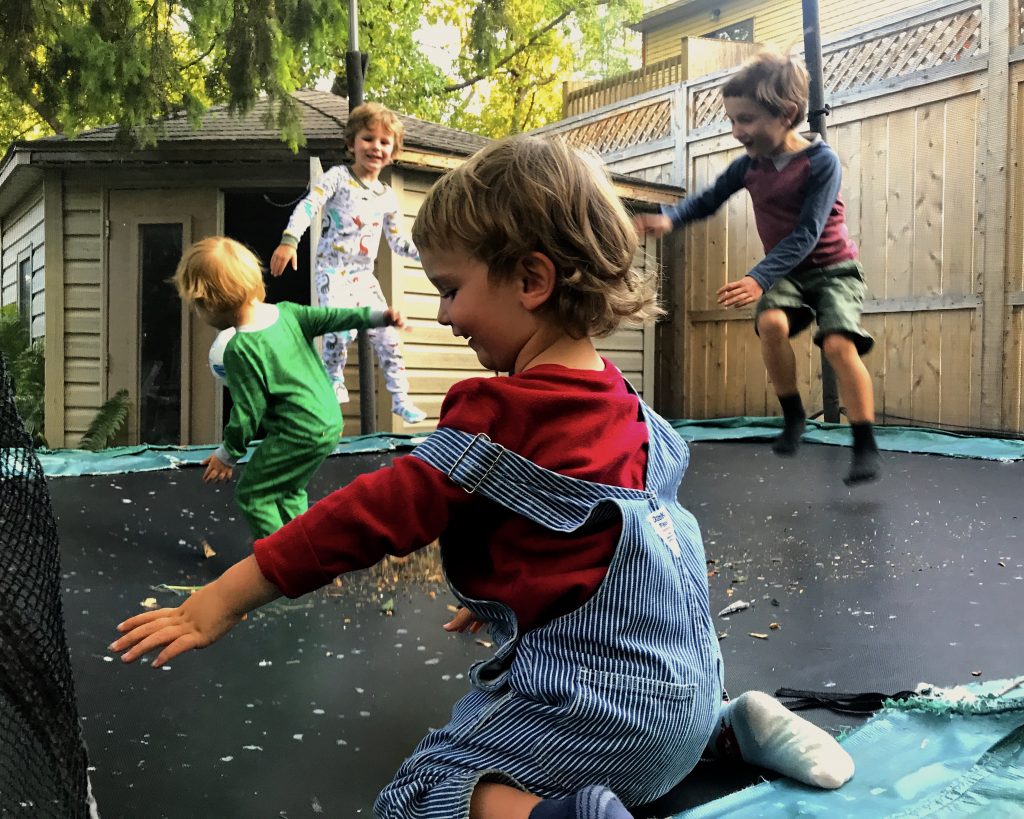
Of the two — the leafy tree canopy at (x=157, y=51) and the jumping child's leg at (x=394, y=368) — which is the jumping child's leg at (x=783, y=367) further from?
the leafy tree canopy at (x=157, y=51)

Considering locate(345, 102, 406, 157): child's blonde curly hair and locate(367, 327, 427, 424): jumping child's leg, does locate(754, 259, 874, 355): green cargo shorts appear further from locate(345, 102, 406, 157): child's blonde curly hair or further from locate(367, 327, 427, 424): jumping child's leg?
locate(367, 327, 427, 424): jumping child's leg

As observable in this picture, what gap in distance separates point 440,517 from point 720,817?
0.48 metres

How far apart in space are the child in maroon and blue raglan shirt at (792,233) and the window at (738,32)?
1071 centimetres

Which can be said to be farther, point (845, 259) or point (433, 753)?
point (845, 259)

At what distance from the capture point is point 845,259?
2.78m

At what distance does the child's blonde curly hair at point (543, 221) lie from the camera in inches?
38.1

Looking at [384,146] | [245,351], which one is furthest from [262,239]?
[245,351]

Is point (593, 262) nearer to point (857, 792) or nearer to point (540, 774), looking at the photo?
point (540, 774)

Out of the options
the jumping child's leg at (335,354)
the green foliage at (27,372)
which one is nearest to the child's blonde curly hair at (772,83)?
the jumping child's leg at (335,354)

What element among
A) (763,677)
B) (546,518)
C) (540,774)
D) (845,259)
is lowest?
(763,677)

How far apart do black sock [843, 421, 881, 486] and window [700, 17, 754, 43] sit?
11.0 metres

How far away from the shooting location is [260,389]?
90.9 inches

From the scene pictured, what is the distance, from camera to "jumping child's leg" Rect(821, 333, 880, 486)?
106 inches

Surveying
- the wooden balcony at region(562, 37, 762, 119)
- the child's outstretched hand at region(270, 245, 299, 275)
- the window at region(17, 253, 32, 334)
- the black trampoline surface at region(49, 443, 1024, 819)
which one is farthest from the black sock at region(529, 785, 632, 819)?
the wooden balcony at region(562, 37, 762, 119)
